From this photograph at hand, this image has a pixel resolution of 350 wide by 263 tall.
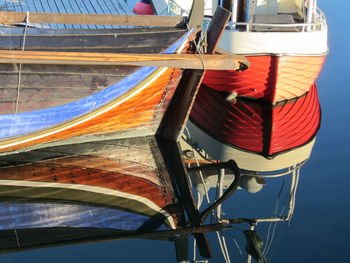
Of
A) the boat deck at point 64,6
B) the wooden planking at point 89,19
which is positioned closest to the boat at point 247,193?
the wooden planking at point 89,19

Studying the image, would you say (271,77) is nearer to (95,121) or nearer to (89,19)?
(89,19)

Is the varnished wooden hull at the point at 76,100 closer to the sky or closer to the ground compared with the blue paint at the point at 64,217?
closer to the sky

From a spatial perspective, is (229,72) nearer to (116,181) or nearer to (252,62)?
(252,62)

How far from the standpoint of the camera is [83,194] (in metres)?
Answer: 6.74

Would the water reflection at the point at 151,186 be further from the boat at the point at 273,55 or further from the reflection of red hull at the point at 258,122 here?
the boat at the point at 273,55

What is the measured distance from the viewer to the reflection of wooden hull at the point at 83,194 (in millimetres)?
6004

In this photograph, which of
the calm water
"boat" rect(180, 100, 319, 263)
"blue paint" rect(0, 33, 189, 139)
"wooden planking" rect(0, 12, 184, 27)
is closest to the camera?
the calm water

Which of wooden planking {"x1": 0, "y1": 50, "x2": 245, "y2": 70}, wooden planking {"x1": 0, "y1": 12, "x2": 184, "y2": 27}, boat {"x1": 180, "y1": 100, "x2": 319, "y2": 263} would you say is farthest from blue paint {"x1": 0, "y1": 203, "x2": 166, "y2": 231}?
wooden planking {"x1": 0, "y1": 12, "x2": 184, "y2": 27}

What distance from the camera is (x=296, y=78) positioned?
1073 centimetres

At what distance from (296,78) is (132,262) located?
19.5 ft

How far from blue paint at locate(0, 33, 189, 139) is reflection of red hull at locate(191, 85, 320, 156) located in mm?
2314

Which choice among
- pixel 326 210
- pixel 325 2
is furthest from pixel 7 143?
pixel 325 2

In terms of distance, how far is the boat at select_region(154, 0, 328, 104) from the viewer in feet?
33.4

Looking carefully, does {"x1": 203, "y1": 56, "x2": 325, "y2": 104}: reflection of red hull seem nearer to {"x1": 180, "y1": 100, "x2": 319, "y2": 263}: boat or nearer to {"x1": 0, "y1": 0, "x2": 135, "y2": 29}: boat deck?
{"x1": 180, "y1": 100, "x2": 319, "y2": 263}: boat
